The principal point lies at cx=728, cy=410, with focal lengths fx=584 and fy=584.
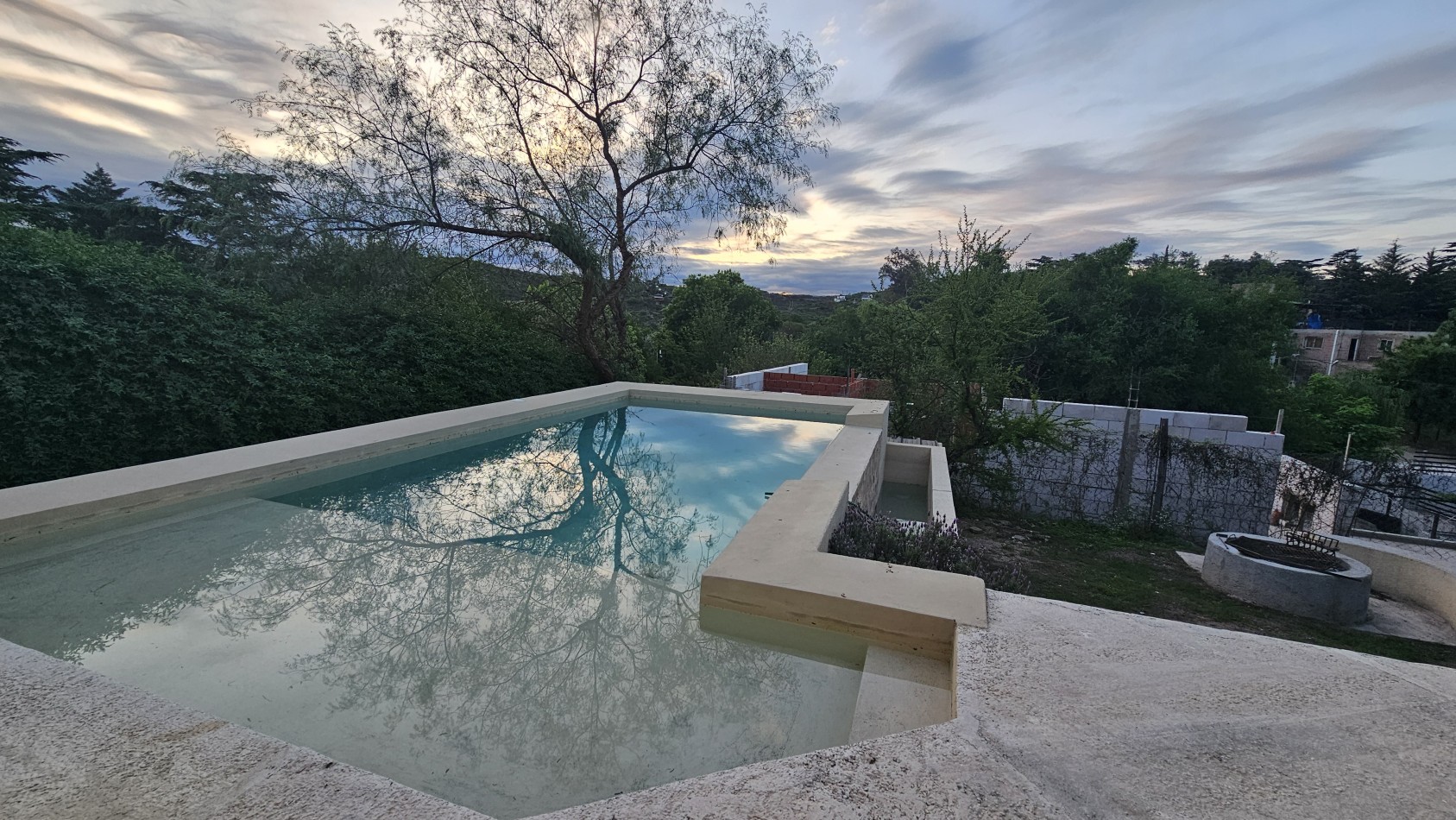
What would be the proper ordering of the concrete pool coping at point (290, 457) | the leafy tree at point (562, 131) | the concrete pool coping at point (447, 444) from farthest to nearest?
the leafy tree at point (562, 131) < the concrete pool coping at point (290, 457) < the concrete pool coping at point (447, 444)

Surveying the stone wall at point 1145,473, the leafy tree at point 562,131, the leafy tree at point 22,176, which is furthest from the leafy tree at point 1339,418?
the leafy tree at point 22,176

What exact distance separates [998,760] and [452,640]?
1.90 m

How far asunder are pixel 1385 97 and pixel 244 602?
46.6ft

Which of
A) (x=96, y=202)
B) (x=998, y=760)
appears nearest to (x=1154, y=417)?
(x=998, y=760)

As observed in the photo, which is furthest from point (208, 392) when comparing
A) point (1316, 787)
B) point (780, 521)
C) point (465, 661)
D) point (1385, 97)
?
point (1385, 97)

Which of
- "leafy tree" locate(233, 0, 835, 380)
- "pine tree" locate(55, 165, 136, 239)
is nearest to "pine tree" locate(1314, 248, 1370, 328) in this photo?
"leafy tree" locate(233, 0, 835, 380)

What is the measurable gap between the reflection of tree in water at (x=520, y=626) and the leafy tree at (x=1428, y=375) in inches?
1101

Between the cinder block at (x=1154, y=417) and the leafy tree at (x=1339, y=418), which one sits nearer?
the cinder block at (x=1154, y=417)

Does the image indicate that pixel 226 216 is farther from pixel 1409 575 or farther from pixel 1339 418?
pixel 1339 418

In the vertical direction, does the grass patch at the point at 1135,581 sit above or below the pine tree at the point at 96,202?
below

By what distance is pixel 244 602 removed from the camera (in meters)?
2.47

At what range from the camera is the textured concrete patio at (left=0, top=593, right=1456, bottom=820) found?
121cm

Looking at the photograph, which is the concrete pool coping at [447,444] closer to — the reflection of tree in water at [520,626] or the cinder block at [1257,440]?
the reflection of tree in water at [520,626]

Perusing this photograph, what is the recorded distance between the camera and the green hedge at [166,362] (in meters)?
4.14
